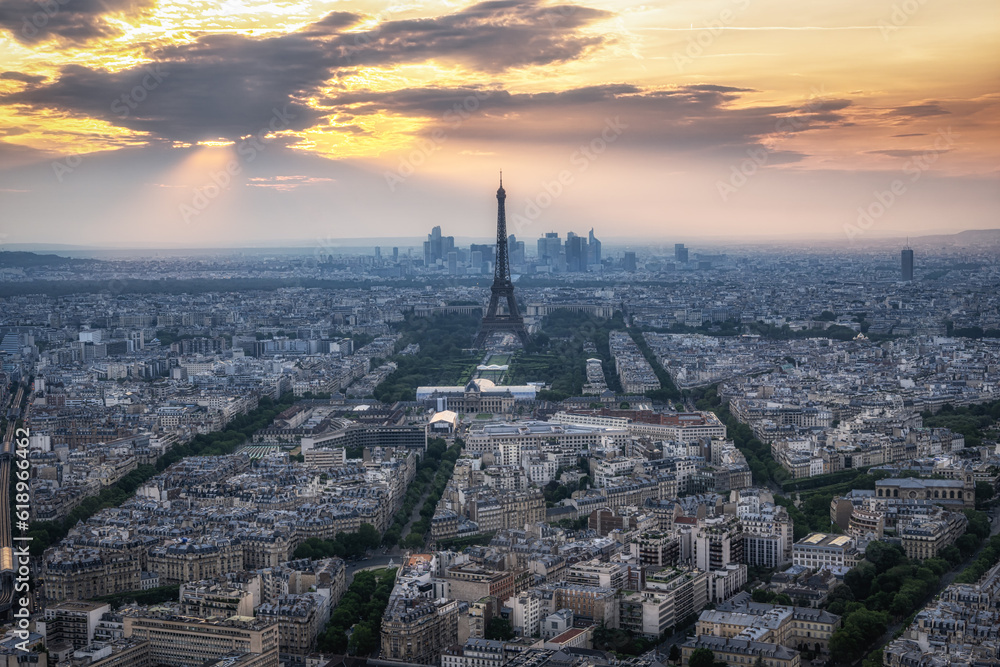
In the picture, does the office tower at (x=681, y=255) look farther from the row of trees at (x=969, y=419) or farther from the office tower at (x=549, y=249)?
the row of trees at (x=969, y=419)

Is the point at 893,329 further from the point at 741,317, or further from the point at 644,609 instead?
the point at 644,609

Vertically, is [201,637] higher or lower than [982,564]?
higher

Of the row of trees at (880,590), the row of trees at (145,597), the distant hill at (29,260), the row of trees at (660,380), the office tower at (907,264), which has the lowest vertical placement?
the row of trees at (880,590)

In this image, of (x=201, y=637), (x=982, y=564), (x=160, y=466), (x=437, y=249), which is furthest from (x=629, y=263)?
(x=201, y=637)

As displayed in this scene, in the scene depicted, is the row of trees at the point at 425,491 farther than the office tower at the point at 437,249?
No

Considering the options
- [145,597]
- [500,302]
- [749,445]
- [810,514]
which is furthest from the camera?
[500,302]

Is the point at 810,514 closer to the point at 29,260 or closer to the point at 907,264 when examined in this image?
the point at 907,264

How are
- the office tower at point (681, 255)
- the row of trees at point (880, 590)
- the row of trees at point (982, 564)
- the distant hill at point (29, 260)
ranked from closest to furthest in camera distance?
the row of trees at point (880, 590)
the row of trees at point (982, 564)
the distant hill at point (29, 260)
the office tower at point (681, 255)

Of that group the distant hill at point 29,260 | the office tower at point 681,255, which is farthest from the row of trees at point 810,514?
the office tower at point 681,255
